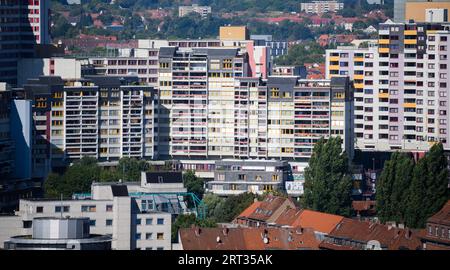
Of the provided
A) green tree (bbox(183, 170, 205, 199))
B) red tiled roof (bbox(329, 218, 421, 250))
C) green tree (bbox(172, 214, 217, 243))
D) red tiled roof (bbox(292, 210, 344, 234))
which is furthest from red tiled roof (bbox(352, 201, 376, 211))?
red tiled roof (bbox(329, 218, 421, 250))

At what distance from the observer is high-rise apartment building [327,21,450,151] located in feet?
296

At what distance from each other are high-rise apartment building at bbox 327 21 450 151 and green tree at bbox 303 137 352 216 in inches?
752

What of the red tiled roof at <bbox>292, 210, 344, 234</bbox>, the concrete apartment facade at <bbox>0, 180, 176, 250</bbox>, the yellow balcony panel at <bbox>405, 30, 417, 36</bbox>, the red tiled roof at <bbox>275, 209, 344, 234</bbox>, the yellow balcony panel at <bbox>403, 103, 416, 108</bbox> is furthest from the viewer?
the yellow balcony panel at <bbox>403, 103, 416, 108</bbox>

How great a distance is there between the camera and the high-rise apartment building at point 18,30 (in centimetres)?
8869

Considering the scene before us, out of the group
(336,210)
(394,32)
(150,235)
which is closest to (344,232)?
(150,235)

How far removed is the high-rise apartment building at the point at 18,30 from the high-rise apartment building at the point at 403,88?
58.1 feet

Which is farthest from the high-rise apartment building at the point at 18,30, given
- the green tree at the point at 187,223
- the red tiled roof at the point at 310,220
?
the green tree at the point at 187,223

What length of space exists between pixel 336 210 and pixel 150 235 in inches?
866

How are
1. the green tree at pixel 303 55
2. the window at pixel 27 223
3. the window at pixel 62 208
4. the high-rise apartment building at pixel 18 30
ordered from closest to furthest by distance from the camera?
the window at pixel 27 223
the window at pixel 62 208
the high-rise apartment building at pixel 18 30
the green tree at pixel 303 55

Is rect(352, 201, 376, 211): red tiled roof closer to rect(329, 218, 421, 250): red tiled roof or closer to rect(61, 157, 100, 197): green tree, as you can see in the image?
rect(61, 157, 100, 197): green tree

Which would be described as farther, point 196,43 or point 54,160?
point 196,43

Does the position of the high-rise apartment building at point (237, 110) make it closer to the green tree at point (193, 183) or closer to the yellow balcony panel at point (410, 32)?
the green tree at point (193, 183)

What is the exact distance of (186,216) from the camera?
51.8m
